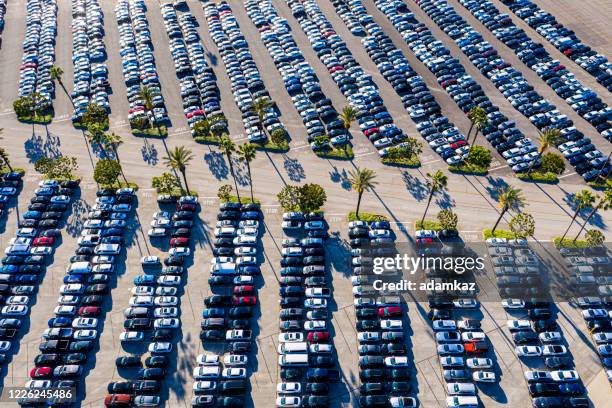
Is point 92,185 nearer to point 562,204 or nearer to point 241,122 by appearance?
point 241,122

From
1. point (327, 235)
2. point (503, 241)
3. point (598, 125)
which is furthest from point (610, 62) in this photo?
point (327, 235)

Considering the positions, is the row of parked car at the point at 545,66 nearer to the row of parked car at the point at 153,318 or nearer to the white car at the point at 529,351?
the white car at the point at 529,351

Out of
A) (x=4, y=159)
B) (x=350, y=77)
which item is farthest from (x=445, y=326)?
(x=4, y=159)

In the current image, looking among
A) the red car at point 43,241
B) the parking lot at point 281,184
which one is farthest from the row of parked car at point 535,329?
the red car at point 43,241

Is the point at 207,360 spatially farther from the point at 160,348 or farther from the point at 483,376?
the point at 483,376

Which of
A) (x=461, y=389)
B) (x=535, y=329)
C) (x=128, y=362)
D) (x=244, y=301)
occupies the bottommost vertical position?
(x=128, y=362)

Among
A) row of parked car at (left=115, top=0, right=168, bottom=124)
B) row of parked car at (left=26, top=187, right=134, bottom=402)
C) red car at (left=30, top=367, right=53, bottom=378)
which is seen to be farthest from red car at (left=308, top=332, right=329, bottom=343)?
row of parked car at (left=115, top=0, right=168, bottom=124)
